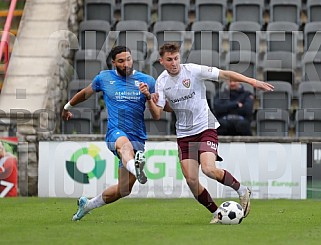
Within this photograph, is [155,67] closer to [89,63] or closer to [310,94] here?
[89,63]

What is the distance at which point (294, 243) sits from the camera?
Result: 8727 millimetres

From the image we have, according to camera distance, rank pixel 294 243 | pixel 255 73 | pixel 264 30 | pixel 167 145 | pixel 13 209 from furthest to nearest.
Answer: pixel 264 30 → pixel 255 73 → pixel 167 145 → pixel 13 209 → pixel 294 243

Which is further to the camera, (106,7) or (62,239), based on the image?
(106,7)

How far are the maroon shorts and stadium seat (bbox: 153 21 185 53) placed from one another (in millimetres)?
8579

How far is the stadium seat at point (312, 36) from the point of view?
1939cm

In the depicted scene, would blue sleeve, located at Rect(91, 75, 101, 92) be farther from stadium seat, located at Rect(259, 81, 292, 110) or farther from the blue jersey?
stadium seat, located at Rect(259, 81, 292, 110)

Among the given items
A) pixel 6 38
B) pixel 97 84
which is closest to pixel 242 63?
pixel 6 38

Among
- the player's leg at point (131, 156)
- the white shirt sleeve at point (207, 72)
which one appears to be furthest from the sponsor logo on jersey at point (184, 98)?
the player's leg at point (131, 156)

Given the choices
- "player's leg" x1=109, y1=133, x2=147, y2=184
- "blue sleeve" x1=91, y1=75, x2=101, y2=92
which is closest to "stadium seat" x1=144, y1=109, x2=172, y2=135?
"blue sleeve" x1=91, y1=75, x2=101, y2=92

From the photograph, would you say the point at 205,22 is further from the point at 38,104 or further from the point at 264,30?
the point at 38,104

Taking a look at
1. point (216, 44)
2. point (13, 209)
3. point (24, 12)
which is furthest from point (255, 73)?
point (13, 209)

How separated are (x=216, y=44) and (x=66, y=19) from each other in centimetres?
334

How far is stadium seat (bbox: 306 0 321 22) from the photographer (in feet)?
66.6

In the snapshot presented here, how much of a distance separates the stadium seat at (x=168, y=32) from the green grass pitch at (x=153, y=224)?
16.8 feet
